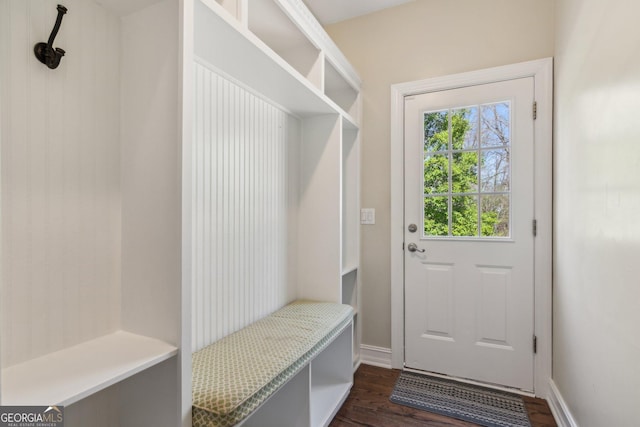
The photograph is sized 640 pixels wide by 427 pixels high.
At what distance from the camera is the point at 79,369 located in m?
0.81

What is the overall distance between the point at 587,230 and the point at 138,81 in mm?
1848

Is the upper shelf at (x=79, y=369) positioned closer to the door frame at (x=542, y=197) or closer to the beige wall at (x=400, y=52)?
the beige wall at (x=400, y=52)

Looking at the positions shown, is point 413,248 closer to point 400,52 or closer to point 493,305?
point 493,305

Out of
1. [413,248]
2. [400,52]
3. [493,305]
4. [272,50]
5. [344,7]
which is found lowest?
[493,305]

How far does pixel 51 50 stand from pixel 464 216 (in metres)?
2.18

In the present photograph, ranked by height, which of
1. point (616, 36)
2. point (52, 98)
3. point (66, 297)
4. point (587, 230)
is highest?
point (616, 36)

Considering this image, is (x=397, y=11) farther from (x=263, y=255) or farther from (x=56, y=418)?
(x=56, y=418)

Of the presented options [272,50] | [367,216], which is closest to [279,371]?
[272,50]

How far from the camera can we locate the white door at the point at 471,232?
199cm

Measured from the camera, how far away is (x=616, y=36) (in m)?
1.12

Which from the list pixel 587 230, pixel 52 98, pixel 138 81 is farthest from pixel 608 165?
pixel 52 98

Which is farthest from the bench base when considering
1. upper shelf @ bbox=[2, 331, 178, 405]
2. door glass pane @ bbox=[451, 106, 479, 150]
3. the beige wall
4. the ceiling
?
the ceiling

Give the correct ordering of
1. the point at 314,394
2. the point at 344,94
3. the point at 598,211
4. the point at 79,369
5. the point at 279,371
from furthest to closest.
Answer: the point at 344,94 → the point at 314,394 → the point at 598,211 → the point at 279,371 → the point at 79,369

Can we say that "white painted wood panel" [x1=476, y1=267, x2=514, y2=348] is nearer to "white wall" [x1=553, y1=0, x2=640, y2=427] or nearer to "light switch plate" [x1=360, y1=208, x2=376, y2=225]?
"white wall" [x1=553, y1=0, x2=640, y2=427]
